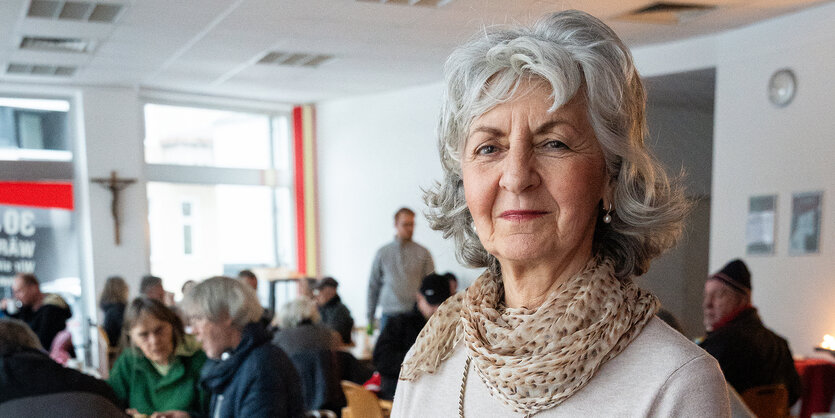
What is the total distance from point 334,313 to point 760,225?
147 inches

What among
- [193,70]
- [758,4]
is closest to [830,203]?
[758,4]

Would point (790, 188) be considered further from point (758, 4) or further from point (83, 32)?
point (83, 32)

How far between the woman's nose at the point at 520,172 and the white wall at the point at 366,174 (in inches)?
293

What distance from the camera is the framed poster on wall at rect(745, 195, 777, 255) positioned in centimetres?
559

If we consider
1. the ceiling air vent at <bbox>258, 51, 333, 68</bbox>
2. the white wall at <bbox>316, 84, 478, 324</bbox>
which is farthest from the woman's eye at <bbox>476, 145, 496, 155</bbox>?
the white wall at <bbox>316, 84, 478, 324</bbox>

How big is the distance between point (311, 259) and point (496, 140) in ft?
32.0

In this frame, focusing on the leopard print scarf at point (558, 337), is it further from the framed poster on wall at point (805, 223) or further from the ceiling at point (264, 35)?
the framed poster on wall at point (805, 223)

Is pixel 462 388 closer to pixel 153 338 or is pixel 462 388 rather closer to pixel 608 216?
pixel 608 216

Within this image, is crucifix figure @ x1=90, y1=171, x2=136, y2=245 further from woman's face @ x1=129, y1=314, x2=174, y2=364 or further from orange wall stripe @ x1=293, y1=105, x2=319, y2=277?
woman's face @ x1=129, y1=314, x2=174, y2=364

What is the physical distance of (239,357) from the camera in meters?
2.70

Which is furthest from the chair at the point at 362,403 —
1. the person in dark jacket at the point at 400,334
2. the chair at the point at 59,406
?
the chair at the point at 59,406

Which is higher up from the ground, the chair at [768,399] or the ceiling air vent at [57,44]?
the ceiling air vent at [57,44]

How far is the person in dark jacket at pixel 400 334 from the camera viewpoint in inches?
165

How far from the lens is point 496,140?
0.93 metres
